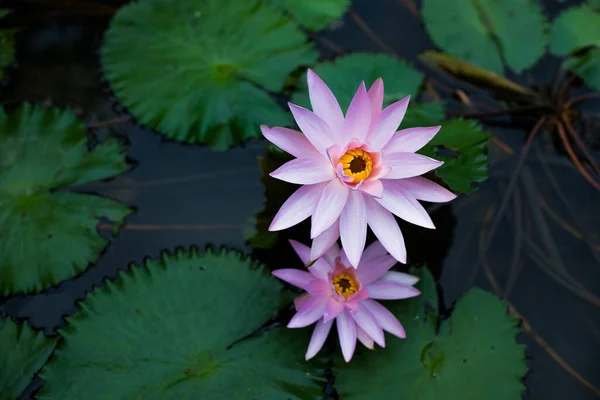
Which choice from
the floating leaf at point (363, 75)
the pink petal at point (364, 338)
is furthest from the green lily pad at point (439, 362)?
the floating leaf at point (363, 75)

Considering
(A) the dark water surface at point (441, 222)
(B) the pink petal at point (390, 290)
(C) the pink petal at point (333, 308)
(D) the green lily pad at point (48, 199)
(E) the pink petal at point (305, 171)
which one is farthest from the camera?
(A) the dark water surface at point (441, 222)

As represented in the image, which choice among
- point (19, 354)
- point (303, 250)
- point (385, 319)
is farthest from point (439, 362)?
point (19, 354)

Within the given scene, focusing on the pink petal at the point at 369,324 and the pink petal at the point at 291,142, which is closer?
the pink petal at the point at 291,142

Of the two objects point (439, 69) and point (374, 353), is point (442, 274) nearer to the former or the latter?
point (374, 353)

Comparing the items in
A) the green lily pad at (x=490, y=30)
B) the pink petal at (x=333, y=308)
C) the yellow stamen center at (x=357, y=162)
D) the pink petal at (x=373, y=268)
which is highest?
the green lily pad at (x=490, y=30)

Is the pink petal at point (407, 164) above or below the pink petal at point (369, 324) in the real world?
above

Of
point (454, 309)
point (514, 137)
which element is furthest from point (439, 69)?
point (454, 309)

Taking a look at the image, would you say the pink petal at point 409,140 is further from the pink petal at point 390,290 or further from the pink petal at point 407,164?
the pink petal at point 390,290
